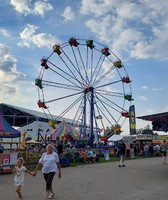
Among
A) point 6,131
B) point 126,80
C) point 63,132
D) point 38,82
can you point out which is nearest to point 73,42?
point 38,82

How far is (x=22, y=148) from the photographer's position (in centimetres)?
2617

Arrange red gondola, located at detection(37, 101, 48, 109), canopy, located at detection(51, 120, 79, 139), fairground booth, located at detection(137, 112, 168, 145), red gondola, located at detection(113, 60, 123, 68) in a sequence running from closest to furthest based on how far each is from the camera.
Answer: fairground booth, located at detection(137, 112, 168, 145)
red gondola, located at detection(37, 101, 48, 109)
canopy, located at detection(51, 120, 79, 139)
red gondola, located at detection(113, 60, 123, 68)

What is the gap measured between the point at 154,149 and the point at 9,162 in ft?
78.4

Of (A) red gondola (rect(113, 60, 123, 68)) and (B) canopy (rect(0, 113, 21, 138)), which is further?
(A) red gondola (rect(113, 60, 123, 68))

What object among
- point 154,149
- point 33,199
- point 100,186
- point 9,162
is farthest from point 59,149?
point 154,149

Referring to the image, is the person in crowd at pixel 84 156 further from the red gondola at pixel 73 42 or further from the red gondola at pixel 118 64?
the red gondola at pixel 73 42

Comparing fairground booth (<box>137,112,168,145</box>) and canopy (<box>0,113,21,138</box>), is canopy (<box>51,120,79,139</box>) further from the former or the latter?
fairground booth (<box>137,112,168,145</box>)

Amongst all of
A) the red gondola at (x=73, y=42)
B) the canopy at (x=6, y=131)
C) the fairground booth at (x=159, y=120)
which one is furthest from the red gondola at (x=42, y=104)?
the fairground booth at (x=159, y=120)

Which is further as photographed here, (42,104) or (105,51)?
(105,51)

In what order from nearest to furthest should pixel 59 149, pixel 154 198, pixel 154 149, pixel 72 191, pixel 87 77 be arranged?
pixel 154 198, pixel 72 191, pixel 59 149, pixel 87 77, pixel 154 149

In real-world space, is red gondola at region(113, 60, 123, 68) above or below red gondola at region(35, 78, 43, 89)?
above

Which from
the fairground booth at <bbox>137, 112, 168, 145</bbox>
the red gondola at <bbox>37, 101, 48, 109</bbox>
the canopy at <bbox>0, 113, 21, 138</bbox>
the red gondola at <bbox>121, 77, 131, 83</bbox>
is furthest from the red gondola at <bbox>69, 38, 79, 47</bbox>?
the fairground booth at <bbox>137, 112, 168, 145</bbox>

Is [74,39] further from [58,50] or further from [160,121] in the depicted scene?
[160,121]

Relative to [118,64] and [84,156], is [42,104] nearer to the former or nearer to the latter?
[118,64]
